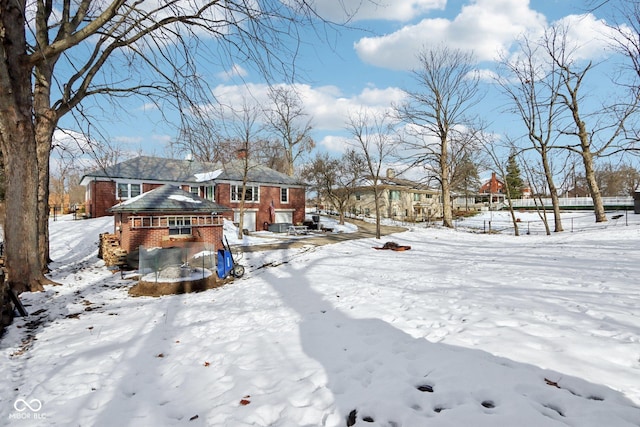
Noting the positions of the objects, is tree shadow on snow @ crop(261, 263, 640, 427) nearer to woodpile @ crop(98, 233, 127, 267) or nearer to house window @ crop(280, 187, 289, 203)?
woodpile @ crop(98, 233, 127, 267)

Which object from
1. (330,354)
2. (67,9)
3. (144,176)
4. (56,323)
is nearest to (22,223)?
(56,323)

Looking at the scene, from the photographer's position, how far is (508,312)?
4.56 meters

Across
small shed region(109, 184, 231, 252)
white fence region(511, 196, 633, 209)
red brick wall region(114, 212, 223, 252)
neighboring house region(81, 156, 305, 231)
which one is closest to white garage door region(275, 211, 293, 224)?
neighboring house region(81, 156, 305, 231)

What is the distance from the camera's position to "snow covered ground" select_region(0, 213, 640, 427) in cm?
267

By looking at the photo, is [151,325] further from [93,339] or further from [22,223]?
[22,223]

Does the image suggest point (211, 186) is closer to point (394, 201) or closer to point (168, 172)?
point (168, 172)

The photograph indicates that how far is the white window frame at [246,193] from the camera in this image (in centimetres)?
2752

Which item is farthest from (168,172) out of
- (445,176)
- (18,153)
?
(445,176)

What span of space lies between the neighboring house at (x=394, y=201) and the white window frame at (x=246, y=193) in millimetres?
15977

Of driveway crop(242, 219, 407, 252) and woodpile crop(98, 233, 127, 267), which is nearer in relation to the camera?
woodpile crop(98, 233, 127, 267)

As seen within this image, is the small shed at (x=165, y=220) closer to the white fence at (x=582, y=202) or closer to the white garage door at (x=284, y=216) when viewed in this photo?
the white garage door at (x=284, y=216)

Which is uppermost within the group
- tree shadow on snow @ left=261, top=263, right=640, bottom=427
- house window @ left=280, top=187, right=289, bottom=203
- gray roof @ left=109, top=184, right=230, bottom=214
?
house window @ left=280, top=187, right=289, bottom=203

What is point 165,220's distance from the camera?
13766 mm

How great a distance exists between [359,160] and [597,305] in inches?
1155
